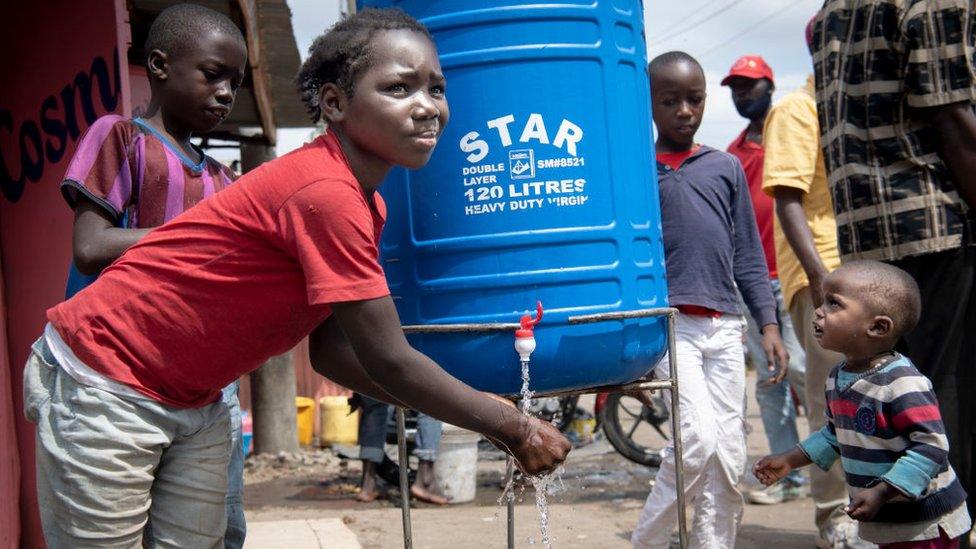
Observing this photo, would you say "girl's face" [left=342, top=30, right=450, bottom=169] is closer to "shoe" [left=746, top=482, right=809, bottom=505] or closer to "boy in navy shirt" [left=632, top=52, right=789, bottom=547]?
"boy in navy shirt" [left=632, top=52, right=789, bottom=547]

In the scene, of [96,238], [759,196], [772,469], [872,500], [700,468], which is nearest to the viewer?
[96,238]

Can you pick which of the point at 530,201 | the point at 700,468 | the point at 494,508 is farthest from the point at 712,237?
the point at 494,508

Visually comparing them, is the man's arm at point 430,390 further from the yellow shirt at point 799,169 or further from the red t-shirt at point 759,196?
the red t-shirt at point 759,196

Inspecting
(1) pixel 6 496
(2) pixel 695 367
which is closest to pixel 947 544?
(2) pixel 695 367

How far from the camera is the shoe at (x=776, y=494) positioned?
18.0ft

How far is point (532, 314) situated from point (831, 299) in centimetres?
89

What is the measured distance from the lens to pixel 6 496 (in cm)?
360

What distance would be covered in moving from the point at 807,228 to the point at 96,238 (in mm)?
2600

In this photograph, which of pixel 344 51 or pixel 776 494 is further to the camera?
pixel 776 494

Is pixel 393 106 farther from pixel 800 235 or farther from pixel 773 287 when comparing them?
pixel 773 287

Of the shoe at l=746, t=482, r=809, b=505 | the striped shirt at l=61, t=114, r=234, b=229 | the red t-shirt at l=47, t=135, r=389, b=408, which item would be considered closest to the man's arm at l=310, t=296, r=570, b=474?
the red t-shirt at l=47, t=135, r=389, b=408

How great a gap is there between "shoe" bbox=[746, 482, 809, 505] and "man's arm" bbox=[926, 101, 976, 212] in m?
2.73

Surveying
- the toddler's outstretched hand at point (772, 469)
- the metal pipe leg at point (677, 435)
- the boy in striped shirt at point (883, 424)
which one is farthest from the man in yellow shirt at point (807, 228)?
the metal pipe leg at point (677, 435)

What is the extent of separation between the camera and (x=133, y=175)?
2.55 meters
